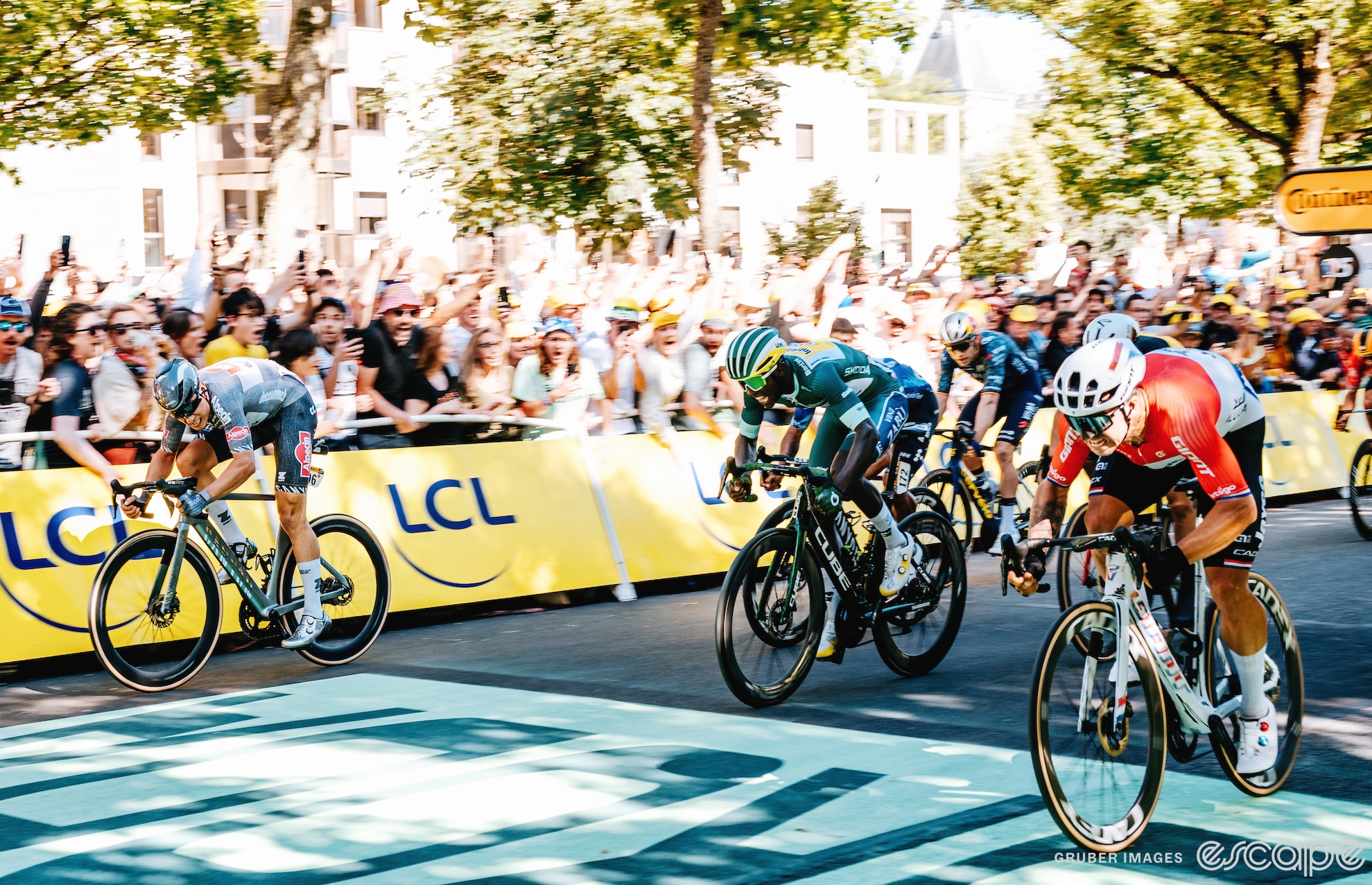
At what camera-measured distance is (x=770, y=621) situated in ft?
25.3

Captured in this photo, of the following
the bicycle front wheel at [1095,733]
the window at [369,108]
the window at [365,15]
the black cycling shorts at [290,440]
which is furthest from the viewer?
the window at [365,15]

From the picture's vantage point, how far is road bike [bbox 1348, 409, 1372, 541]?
13.2 m

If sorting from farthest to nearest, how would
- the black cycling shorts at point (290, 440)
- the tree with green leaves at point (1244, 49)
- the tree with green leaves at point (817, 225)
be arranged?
the tree with green leaves at point (817, 225) → the tree with green leaves at point (1244, 49) → the black cycling shorts at point (290, 440)

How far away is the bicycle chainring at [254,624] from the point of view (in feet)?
29.2

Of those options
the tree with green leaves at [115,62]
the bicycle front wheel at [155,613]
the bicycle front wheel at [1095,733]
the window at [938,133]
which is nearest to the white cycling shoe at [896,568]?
the bicycle front wheel at [1095,733]

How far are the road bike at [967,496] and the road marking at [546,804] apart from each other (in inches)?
195

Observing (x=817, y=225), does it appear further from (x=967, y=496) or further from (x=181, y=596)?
(x=181, y=596)

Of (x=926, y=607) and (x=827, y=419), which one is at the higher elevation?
(x=827, y=419)

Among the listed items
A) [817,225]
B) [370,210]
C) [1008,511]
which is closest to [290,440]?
[1008,511]

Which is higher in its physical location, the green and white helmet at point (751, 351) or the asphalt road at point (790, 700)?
the green and white helmet at point (751, 351)

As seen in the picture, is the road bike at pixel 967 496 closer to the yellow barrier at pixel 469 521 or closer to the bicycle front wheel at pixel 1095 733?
the yellow barrier at pixel 469 521

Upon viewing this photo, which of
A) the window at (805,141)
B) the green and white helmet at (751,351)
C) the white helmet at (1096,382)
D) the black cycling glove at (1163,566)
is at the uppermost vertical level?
the window at (805,141)

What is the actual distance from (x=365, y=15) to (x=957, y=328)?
34.0 meters

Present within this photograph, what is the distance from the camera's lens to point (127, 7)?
72.6ft
